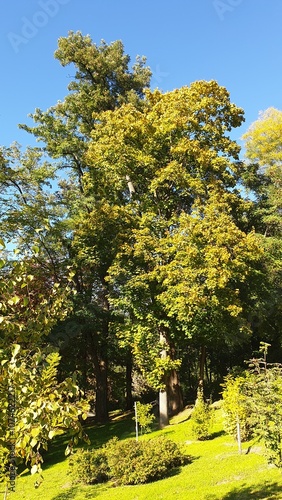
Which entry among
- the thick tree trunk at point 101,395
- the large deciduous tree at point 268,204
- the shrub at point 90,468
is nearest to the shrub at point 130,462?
the shrub at point 90,468

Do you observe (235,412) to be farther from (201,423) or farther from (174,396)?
(174,396)

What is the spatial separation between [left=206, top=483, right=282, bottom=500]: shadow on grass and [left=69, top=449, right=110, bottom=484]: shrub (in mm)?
5036

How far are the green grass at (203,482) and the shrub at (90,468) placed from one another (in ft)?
1.02

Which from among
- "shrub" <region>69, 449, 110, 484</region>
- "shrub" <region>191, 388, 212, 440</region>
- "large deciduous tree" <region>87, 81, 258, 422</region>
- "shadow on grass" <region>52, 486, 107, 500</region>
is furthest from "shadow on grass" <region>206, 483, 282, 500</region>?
"large deciduous tree" <region>87, 81, 258, 422</region>

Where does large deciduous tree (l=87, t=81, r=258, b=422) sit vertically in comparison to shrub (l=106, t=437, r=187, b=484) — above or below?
above

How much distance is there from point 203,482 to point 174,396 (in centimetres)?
1274

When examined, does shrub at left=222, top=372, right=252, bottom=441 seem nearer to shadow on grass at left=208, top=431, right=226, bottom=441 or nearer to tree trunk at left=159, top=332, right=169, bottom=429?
shadow on grass at left=208, top=431, right=226, bottom=441

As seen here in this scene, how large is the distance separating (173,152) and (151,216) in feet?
12.0

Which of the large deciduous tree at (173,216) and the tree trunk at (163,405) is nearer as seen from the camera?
the large deciduous tree at (173,216)

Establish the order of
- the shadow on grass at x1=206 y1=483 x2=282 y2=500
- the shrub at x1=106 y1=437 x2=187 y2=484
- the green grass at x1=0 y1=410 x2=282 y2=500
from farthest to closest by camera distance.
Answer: the shrub at x1=106 y1=437 x2=187 y2=484, the green grass at x1=0 y1=410 x2=282 y2=500, the shadow on grass at x1=206 y1=483 x2=282 y2=500

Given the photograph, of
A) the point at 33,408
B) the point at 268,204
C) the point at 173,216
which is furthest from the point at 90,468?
the point at 268,204

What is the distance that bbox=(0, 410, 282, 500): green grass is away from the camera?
29.4ft

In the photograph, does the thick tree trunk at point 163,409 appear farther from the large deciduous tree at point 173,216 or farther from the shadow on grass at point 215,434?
the shadow on grass at point 215,434

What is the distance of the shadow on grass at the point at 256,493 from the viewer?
8.16 m
